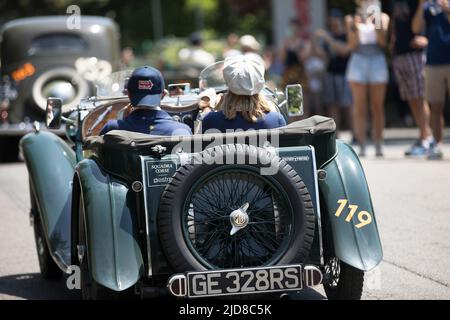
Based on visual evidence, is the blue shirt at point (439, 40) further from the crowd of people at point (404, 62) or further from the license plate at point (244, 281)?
the license plate at point (244, 281)

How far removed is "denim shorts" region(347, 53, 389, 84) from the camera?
41.8 feet

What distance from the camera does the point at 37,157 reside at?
23.2 ft

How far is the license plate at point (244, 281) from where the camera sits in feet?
16.3

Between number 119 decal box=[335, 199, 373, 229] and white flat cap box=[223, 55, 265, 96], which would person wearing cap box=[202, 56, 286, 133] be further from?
number 119 decal box=[335, 199, 373, 229]

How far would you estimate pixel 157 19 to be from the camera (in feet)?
194

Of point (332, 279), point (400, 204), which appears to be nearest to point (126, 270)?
point (332, 279)

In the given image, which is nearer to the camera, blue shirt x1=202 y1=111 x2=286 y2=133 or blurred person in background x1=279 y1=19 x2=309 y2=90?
blue shirt x1=202 y1=111 x2=286 y2=133

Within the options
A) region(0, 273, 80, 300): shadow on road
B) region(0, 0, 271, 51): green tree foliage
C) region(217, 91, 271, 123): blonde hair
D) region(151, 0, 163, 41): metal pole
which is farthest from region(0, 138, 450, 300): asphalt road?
region(151, 0, 163, 41): metal pole

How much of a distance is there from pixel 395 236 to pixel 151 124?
9.64ft

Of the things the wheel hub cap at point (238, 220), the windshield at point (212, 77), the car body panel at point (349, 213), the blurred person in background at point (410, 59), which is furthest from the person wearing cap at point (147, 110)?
A: the blurred person in background at point (410, 59)

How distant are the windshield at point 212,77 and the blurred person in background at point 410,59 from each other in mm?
5397

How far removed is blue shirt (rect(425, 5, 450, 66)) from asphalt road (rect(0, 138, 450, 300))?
120 cm

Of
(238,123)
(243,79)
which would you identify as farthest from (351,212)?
(243,79)
